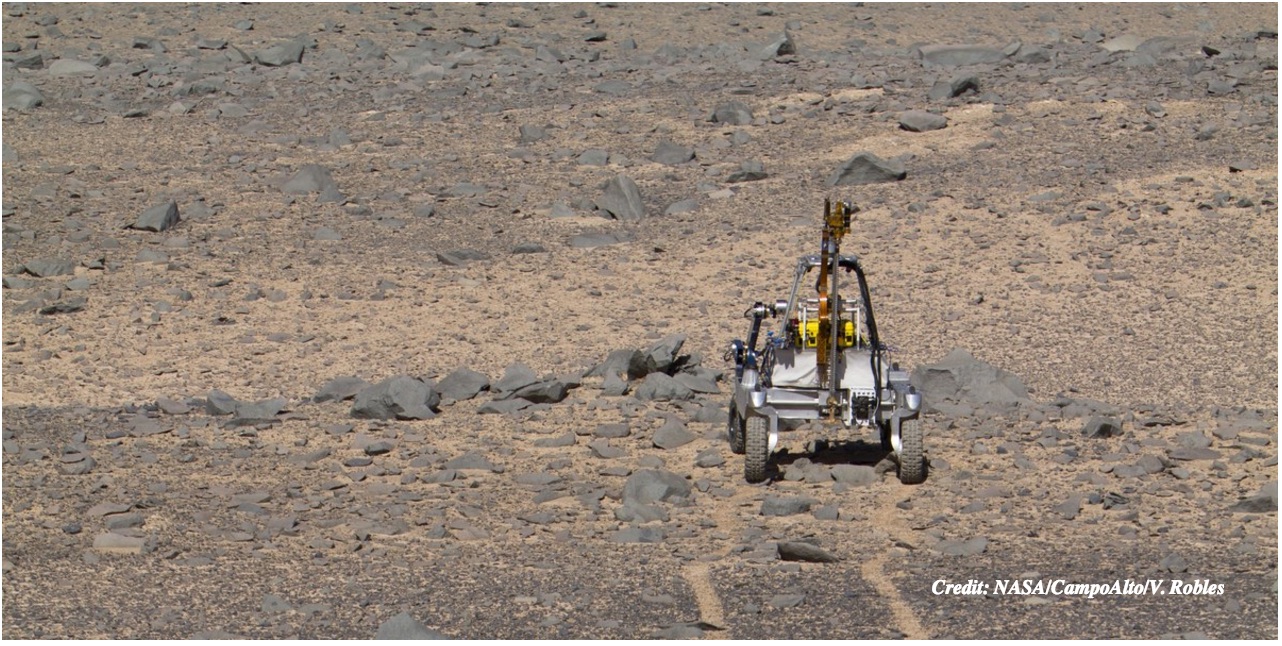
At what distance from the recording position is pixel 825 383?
11.4m

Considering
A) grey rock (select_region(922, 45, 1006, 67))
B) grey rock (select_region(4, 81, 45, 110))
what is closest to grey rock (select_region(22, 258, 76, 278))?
grey rock (select_region(4, 81, 45, 110))

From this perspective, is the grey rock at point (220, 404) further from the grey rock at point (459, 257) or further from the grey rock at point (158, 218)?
the grey rock at point (158, 218)

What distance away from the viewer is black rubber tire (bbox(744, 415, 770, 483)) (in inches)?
448

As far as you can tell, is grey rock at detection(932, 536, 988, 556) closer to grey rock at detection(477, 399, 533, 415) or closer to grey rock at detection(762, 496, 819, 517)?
grey rock at detection(762, 496, 819, 517)

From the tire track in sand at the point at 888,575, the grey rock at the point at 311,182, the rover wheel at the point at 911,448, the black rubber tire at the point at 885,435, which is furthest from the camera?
the grey rock at the point at 311,182

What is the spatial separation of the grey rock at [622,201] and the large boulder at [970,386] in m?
5.49

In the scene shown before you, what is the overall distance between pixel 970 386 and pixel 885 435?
1713 millimetres

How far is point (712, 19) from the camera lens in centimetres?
2809

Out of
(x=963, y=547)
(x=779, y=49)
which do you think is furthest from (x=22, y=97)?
(x=963, y=547)

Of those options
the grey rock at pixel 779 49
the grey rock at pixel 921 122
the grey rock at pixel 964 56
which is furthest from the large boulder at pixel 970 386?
the grey rock at pixel 779 49

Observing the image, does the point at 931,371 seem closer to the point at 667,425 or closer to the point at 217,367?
the point at 667,425

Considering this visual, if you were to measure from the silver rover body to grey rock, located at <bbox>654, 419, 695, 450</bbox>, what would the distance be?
0.87m

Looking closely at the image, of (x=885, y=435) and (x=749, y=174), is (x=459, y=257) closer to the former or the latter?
(x=749, y=174)

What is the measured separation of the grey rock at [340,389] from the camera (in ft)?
45.6
